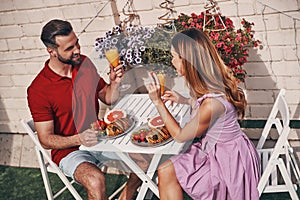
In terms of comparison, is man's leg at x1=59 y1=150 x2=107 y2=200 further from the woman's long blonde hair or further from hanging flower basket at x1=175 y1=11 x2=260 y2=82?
hanging flower basket at x1=175 y1=11 x2=260 y2=82

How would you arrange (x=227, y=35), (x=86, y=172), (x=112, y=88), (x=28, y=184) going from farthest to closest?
(x=28, y=184) < (x=112, y=88) < (x=227, y=35) < (x=86, y=172)

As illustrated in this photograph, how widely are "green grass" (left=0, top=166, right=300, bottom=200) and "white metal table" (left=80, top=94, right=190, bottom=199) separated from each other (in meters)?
0.64

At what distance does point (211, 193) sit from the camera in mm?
3053

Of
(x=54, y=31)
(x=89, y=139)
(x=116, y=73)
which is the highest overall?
(x=54, y=31)

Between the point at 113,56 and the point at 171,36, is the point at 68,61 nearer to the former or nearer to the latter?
the point at 113,56

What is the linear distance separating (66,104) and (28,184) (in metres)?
1.22

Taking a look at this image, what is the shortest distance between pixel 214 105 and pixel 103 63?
1326 mm

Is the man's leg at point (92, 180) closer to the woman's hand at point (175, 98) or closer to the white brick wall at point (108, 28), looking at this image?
the woman's hand at point (175, 98)

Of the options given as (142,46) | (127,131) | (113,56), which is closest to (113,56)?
(113,56)

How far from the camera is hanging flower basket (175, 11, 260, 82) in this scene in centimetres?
350

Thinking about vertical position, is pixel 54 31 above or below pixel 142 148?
above

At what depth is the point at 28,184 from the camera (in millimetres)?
4422

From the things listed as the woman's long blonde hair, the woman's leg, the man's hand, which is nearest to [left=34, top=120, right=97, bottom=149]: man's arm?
the man's hand

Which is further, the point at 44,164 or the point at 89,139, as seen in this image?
the point at 44,164
